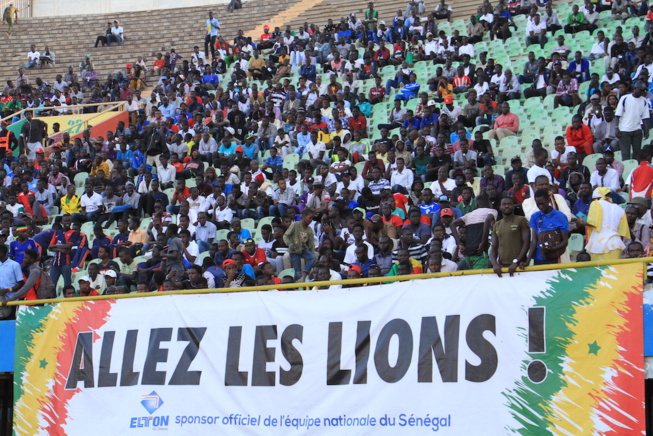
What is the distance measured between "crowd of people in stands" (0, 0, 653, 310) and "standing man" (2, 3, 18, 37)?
1027cm

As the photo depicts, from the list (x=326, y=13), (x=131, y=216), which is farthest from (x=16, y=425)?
(x=326, y=13)

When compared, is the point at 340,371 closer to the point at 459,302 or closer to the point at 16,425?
the point at 459,302

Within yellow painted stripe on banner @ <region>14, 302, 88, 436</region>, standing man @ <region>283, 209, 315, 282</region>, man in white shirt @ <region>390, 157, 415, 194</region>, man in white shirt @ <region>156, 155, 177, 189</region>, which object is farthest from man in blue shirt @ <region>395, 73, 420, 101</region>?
yellow painted stripe on banner @ <region>14, 302, 88, 436</region>

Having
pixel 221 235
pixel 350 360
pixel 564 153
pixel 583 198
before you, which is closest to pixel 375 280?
pixel 350 360

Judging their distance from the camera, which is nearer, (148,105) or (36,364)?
(36,364)

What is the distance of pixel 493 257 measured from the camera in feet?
29.6

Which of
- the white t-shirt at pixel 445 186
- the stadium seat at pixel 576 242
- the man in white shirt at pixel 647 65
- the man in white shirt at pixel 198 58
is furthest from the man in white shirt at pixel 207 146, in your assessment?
the stadium seat at pixel 576 242

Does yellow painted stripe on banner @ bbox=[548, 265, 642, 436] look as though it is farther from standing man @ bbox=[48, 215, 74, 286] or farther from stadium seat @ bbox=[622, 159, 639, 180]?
standing man @ bbox=[48, 215, 74, 286]

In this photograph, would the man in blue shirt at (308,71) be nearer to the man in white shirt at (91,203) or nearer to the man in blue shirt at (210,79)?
the man in blue shirt at (210,79)

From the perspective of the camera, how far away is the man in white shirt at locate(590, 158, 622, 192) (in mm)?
13593

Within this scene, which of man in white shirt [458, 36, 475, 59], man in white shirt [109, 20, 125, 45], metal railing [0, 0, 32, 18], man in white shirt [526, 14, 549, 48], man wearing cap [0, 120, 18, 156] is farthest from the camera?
metal railing [0, 0, 32, 18]

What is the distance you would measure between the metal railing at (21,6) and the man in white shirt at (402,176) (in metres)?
26.2

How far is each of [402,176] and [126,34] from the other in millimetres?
19561

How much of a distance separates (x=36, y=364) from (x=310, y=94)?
12.3 metres
